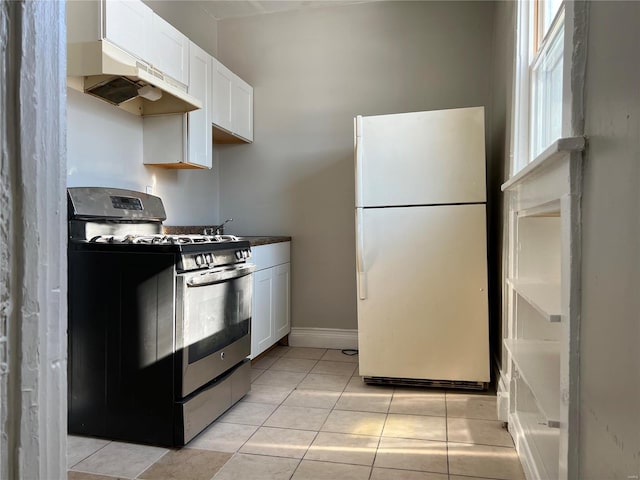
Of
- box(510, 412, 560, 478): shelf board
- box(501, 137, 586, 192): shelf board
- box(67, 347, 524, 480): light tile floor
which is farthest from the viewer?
box(67, 347, 524, 480): light tile floor

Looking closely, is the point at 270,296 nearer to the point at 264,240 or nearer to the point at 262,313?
the point at 262,313

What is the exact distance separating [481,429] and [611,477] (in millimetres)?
1496

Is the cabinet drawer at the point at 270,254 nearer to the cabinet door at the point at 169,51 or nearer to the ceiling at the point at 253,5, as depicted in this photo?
the cabinet door at the point at 169,51

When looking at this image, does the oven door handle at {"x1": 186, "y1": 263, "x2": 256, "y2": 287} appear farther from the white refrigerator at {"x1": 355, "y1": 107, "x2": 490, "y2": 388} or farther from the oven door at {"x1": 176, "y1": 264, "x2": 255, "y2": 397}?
the white refrigerator at {"x1": 355, "y1": 107, "x2": 490, "y2": 388}

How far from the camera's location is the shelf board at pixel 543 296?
1272 mm

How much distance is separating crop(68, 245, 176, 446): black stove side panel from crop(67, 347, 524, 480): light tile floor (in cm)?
11

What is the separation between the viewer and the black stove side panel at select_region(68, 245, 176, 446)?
1.97 metres

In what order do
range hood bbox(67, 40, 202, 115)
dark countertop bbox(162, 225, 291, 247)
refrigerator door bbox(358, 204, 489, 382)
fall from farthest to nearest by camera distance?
dark countertop bbox(162, 225, 291, 247) → refrigerator door bbox(358, 204, 489, 382) → range hood bbox(67, 40, 202, 115)

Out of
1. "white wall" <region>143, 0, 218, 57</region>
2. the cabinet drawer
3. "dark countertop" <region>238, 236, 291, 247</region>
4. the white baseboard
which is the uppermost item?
"white wall" <region>143, 0, 218, 57</region>

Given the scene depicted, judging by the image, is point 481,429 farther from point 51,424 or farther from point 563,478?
point 51,424

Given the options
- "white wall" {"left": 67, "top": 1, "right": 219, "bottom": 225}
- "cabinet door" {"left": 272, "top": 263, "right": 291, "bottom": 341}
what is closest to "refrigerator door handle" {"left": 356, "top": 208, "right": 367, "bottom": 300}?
"cabinet door" {"left": 272, "top": 263, "right": 291, "bottom": 341}

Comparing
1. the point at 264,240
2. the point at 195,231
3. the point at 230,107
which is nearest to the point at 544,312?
the point at 264,240

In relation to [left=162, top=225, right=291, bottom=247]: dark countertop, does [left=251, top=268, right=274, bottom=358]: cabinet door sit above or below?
below

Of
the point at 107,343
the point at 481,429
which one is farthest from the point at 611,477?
the point at 107,343
